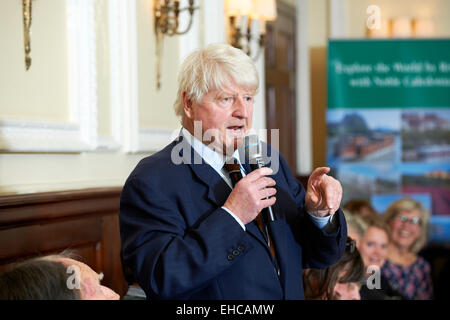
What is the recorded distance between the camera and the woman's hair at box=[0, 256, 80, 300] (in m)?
1.33

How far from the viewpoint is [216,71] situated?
1770 millimetres

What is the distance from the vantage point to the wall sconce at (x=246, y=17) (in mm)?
4426

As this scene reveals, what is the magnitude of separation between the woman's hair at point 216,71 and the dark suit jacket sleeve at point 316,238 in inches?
14.6

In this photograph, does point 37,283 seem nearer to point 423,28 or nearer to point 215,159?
point 215,159

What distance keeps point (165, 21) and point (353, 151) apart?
3.15 meters

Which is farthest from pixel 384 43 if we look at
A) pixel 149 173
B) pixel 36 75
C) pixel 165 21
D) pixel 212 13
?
pixel 149 173

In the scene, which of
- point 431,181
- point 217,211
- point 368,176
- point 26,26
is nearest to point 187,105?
point 217,211

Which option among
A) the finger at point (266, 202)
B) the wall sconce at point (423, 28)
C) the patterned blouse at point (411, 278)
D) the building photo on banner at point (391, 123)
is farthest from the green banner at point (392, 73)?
the finger at point (266, 202)

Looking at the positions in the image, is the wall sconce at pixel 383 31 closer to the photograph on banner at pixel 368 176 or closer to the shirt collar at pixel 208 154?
the photograph on banner at pixel 368 176

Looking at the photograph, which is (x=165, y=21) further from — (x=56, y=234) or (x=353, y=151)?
(x=353, y=151)

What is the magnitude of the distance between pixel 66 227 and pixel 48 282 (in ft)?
3.85
